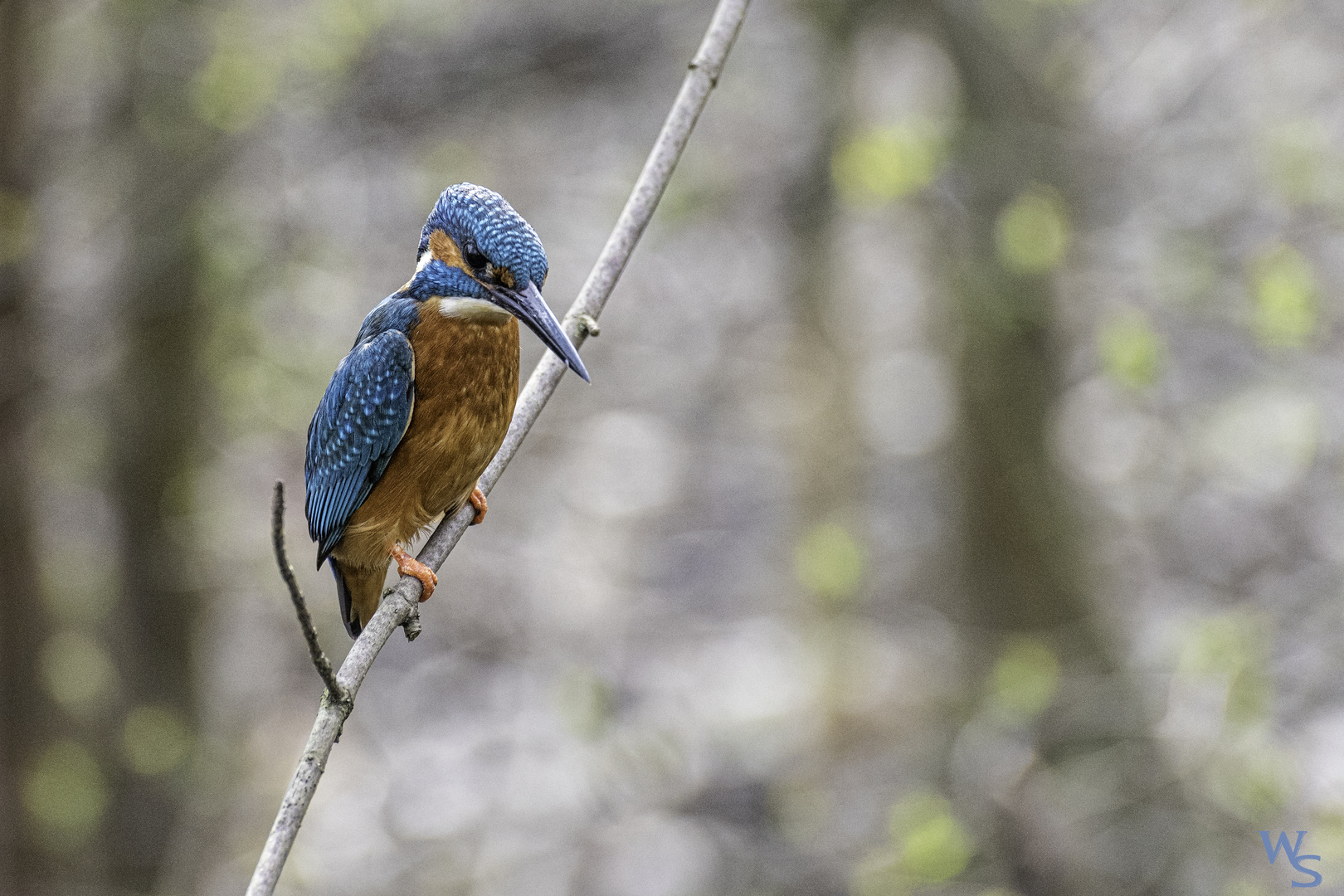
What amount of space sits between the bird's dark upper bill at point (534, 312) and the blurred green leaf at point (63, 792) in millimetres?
3776

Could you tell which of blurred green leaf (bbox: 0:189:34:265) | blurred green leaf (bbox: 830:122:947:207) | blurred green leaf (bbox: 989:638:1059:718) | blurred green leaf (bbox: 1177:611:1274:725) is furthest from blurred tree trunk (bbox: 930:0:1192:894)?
blurred green leaf (bbox: 0:189:34:265)

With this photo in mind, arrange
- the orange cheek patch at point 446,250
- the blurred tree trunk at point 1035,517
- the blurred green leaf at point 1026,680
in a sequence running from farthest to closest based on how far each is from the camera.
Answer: the blurred tree trunk at point 1035,517 < the blurred green leaf at point 1026,680 < the orange cheek patch at point 446,250

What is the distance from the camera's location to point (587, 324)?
1.85 metres

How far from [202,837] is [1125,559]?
178 inches

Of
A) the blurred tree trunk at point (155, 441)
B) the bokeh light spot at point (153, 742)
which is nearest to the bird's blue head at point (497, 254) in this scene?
the blurred tree trunk at point (155, 441)

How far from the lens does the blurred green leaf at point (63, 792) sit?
A: 428cm

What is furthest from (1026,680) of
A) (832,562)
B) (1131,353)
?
(1131,353)

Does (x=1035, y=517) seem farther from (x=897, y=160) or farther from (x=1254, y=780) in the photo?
(x=897, y=160)

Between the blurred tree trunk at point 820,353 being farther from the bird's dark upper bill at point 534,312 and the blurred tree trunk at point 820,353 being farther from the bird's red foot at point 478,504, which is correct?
the bird's dark upper bill at point 534,312

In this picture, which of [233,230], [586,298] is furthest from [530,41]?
[586,298]

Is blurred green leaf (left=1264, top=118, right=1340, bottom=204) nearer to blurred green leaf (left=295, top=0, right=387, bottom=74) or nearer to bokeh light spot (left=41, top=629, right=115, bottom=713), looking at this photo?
blurred green leaf (left=295, top=0, right=387, bottom=74)

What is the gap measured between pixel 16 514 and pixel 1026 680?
390 centimetres

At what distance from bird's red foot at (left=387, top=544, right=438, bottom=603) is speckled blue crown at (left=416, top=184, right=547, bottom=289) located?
22.4 inches

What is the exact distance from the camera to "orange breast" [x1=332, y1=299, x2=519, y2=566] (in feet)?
6.18
